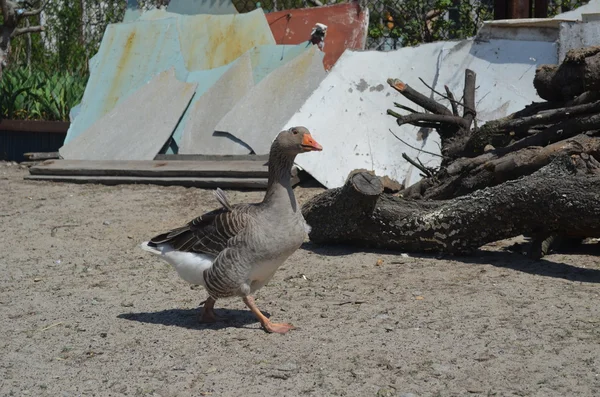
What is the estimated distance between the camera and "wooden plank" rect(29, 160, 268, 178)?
9.01m

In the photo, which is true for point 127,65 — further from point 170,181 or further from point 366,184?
point 366,184

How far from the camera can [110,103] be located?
10977mm

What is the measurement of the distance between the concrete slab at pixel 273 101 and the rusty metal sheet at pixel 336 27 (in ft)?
1.66

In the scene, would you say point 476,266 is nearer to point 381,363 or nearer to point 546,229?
point 546,229

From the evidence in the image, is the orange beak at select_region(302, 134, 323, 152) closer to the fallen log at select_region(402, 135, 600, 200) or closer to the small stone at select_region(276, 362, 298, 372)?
the small stone at select_region(276, 362, 298, 372)

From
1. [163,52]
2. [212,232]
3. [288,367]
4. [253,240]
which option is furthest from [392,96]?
[288,367]

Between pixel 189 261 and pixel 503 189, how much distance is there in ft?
7.61

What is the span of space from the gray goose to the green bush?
7.62 metres

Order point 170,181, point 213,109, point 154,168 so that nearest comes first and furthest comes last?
1. point 170,181
2. point 154,168
3. point 213,109

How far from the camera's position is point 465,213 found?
19.6 feet

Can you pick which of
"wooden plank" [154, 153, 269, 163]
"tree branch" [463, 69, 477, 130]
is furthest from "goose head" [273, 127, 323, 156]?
"wooden plank" [154, 153, 269, 163]

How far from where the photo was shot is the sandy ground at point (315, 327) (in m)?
3.97

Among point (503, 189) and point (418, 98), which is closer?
point (503, 189)

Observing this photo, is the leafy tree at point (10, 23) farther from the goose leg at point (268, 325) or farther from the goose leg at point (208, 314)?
the goose leg at point (268, 325)
